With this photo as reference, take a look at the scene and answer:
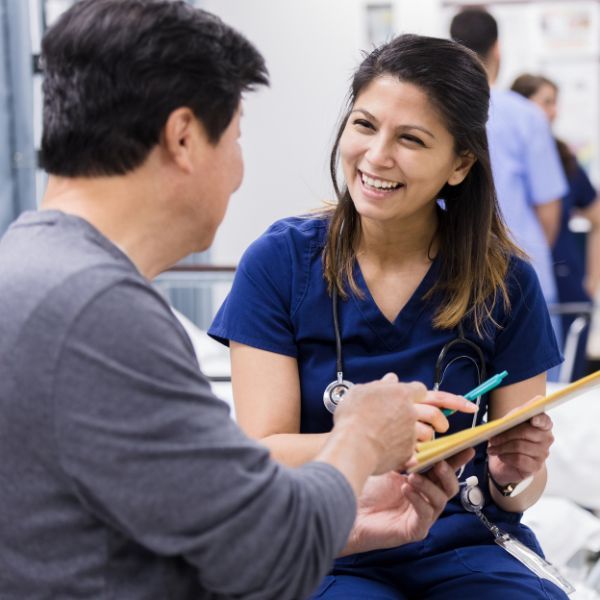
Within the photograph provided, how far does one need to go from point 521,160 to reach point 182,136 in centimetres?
251

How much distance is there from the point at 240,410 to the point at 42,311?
0.66m

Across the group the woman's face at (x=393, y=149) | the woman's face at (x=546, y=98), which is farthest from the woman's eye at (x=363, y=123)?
the woman's face at (x=546, y=98)

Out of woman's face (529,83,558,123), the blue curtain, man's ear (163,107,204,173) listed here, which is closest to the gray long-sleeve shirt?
man's ear (163,107,204,173)

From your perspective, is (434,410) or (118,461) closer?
(118,461)

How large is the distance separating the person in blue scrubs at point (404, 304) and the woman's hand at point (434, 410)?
16 cm

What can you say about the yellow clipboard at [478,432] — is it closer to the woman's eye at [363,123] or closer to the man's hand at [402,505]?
the man's hand at [402,505]

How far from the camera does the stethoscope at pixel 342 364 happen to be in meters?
Answer: 1.48

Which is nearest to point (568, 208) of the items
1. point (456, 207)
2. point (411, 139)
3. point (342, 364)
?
point (456, 207)

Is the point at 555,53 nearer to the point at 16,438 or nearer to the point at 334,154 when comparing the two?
the point at 334,154

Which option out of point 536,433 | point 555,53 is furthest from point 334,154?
point 555,53

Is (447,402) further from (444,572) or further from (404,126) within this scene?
(404,126)

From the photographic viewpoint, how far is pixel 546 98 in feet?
13.6

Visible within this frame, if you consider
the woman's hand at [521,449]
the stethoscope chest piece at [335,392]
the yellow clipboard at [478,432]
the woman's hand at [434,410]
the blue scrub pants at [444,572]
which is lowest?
the blue scrub pants at [444,572]

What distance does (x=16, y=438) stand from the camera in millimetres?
910
